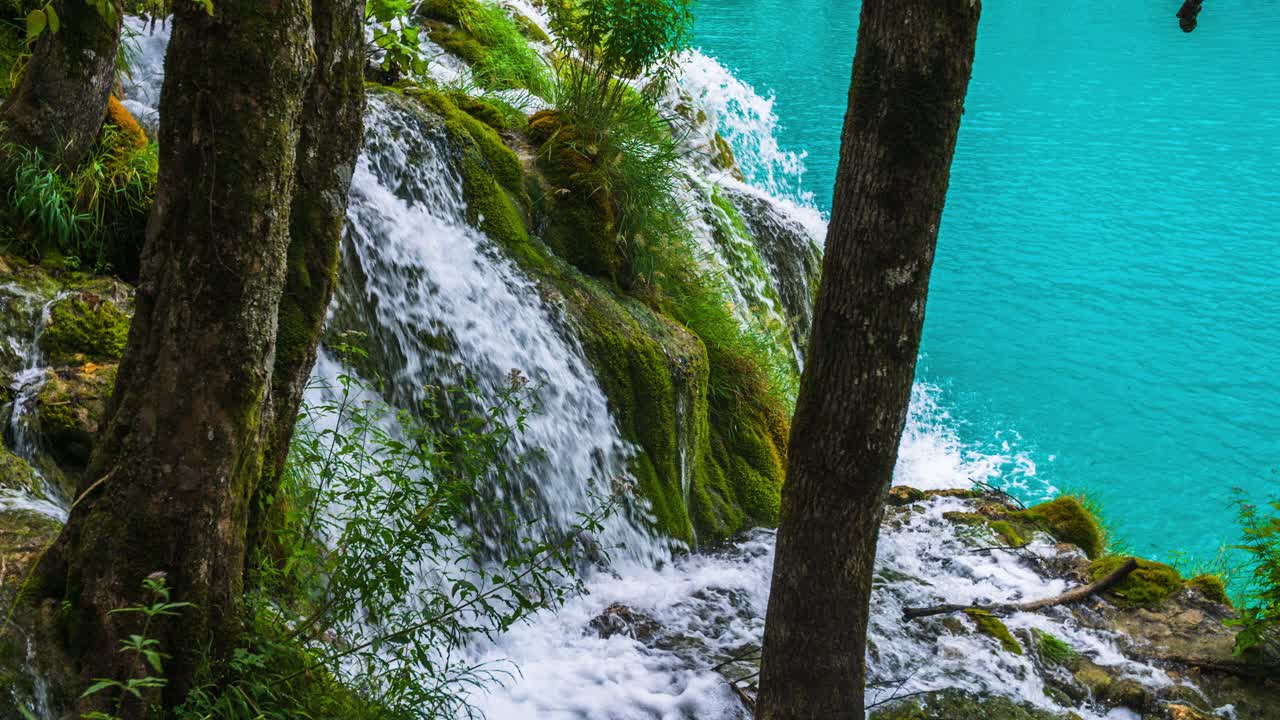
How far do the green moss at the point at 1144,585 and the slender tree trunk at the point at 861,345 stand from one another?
305 centimetres

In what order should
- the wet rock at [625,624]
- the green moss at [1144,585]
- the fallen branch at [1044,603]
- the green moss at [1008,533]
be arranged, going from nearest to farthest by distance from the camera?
the wet rock at [625,624] < the fallen branch at [1044,603] < the green moss at [1144,585] < the green moss at [1008,533]

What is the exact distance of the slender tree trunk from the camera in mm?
2918

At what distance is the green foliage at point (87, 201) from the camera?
4.38 metres

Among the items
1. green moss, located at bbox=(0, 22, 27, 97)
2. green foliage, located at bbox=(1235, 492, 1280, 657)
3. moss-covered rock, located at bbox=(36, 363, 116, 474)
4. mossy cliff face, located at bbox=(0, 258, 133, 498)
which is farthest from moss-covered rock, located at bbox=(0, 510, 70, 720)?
green foliage, located at bbox=(1235, 492, 1280, 657)

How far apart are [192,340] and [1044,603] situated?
16.6ft

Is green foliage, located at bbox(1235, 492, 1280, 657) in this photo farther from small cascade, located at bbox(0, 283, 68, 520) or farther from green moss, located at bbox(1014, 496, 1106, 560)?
small cascade, located at bbox(0, 283, 68, 520)

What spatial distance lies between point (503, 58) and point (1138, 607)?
263 inches

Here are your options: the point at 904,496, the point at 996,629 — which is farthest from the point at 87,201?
the point at 904,496

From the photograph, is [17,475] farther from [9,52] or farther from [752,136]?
[752,136]

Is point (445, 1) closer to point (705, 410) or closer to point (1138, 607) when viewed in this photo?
point (705, 410)

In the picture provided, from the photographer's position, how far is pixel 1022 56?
83.1 ft

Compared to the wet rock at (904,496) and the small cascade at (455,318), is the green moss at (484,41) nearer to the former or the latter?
the small cascade at (455,318)

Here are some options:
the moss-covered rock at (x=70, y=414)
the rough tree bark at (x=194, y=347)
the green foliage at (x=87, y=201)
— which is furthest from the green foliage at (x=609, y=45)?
the rough tree bark at (x=194, y=347)

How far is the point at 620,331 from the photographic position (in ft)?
19.7
